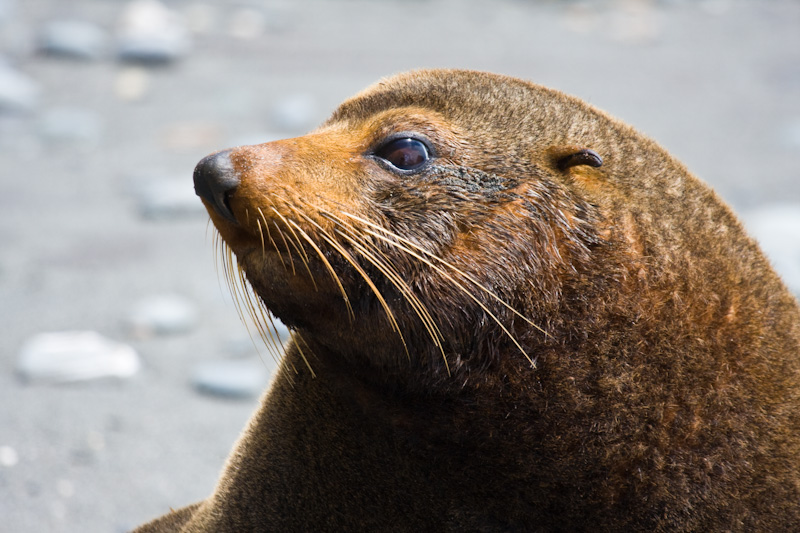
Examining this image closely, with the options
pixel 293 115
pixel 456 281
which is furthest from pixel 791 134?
pixel 456 281

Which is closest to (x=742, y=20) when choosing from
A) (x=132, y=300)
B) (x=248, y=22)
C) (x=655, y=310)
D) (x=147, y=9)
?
(x=248, y=22)

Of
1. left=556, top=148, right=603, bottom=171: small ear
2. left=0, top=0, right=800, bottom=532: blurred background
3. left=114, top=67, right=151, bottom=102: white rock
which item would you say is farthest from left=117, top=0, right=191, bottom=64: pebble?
left=556, top=148, right=603, bottom=171: small ear

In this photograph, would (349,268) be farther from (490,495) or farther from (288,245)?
(490,495)

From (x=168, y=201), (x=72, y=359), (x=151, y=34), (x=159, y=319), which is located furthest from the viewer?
(x=151, y=34)

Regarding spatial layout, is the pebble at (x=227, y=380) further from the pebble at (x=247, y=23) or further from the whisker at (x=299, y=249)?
the pebble at (x=247, y=23)

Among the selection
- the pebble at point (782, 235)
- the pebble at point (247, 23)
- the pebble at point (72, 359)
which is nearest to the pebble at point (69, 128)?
the pebble at point (247, 23)

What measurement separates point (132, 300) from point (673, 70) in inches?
244

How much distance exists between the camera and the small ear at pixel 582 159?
2.10m

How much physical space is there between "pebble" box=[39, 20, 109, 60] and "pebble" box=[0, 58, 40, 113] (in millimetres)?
797

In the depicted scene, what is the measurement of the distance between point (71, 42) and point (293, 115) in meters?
2.51

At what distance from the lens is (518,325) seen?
2.01 metres

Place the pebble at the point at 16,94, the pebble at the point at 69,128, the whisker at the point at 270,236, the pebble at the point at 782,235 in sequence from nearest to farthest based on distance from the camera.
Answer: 1. the whisker at the point at 270,236
2. the pebble at the point at 782,235
3. the pebble at the point at 69,128
4. the pebble at the point at 16,94

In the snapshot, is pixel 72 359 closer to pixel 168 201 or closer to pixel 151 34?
pixel 168 201

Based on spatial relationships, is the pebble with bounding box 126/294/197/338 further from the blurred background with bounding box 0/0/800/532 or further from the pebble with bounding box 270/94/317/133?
the pebble with bounding box 270/94/317/133
